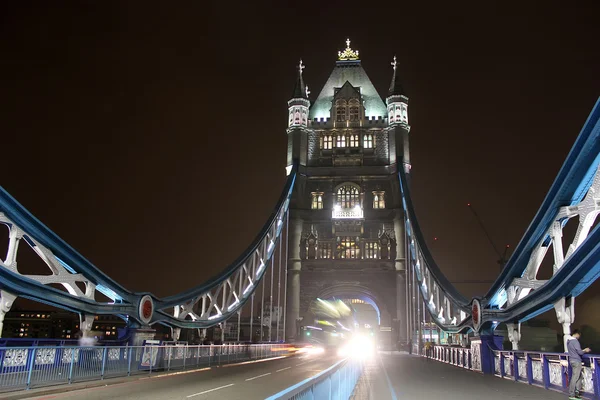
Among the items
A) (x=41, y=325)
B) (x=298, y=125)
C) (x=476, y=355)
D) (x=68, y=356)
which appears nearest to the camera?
(x=68, y=356)

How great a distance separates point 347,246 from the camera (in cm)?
5122

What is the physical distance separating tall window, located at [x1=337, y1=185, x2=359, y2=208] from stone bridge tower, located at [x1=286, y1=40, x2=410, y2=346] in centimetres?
10

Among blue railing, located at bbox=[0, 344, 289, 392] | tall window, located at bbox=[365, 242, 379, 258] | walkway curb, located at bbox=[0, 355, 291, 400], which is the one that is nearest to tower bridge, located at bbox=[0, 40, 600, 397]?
tall window, located at bbox=[365, 242, 379, 258]

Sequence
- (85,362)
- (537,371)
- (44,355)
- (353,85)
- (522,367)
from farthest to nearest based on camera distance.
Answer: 1. (353,85)
2. (522,367)
3. (85,362)
4. (537,371)
5. (44,355)

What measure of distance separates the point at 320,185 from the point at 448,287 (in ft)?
84.9

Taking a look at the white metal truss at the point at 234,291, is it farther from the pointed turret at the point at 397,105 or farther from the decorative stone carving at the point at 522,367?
the decorative stone carving at the point at 522,367

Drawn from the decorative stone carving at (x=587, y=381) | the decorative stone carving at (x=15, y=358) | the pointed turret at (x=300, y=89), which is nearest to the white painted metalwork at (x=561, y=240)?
the decorative stone carving at (x=587, y=381)

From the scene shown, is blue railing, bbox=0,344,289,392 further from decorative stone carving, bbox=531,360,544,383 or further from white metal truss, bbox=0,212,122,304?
decorative stone carving, bbox=531,360,544,383

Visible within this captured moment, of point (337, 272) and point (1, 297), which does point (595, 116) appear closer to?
point (1, 297)

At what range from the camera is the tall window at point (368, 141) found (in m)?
54.7

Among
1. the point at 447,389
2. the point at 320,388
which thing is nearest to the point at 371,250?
the point at 447,389

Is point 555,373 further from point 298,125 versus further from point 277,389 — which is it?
point 298,125

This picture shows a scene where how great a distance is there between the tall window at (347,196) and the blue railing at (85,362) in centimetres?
2913

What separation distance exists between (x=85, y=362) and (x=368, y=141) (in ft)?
141
